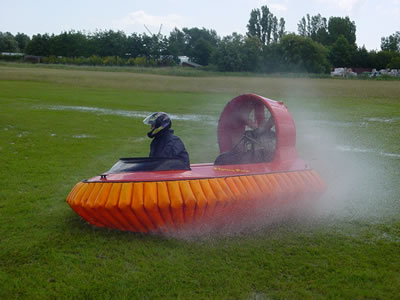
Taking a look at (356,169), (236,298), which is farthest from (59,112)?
(236,298)

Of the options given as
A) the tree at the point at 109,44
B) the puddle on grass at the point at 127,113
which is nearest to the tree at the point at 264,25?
the tree at the point at 109,44

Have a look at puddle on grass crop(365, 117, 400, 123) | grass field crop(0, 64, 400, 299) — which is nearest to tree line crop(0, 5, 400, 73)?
puddle on grass crop(365, 117, 400, 123)

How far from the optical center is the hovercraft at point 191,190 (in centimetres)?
374

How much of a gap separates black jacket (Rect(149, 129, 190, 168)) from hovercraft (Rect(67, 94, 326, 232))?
0.10 metres

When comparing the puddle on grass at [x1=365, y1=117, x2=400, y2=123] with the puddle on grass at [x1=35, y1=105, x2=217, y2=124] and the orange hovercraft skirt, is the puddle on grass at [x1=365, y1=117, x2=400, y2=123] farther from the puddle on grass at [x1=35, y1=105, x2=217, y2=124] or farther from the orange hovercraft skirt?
the orange hovercraft skirt

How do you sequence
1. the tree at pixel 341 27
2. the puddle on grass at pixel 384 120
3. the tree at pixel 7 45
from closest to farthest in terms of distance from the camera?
the puddle on grass at pixel 384 120
the tree at pixel 7 45
the tree at pixel 341 27

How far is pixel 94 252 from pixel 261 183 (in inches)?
68.0

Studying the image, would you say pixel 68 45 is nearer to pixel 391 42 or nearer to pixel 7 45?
pixel 7 45

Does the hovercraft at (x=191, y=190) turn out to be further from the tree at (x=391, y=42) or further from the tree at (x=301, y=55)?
the tree at (x=391, y=42)

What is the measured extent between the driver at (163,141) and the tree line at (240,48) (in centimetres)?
3420

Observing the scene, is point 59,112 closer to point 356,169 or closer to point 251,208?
point 356,169

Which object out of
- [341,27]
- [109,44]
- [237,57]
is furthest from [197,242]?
[341,27]

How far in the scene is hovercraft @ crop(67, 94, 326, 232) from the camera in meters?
3.74

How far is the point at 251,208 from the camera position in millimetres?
4098
